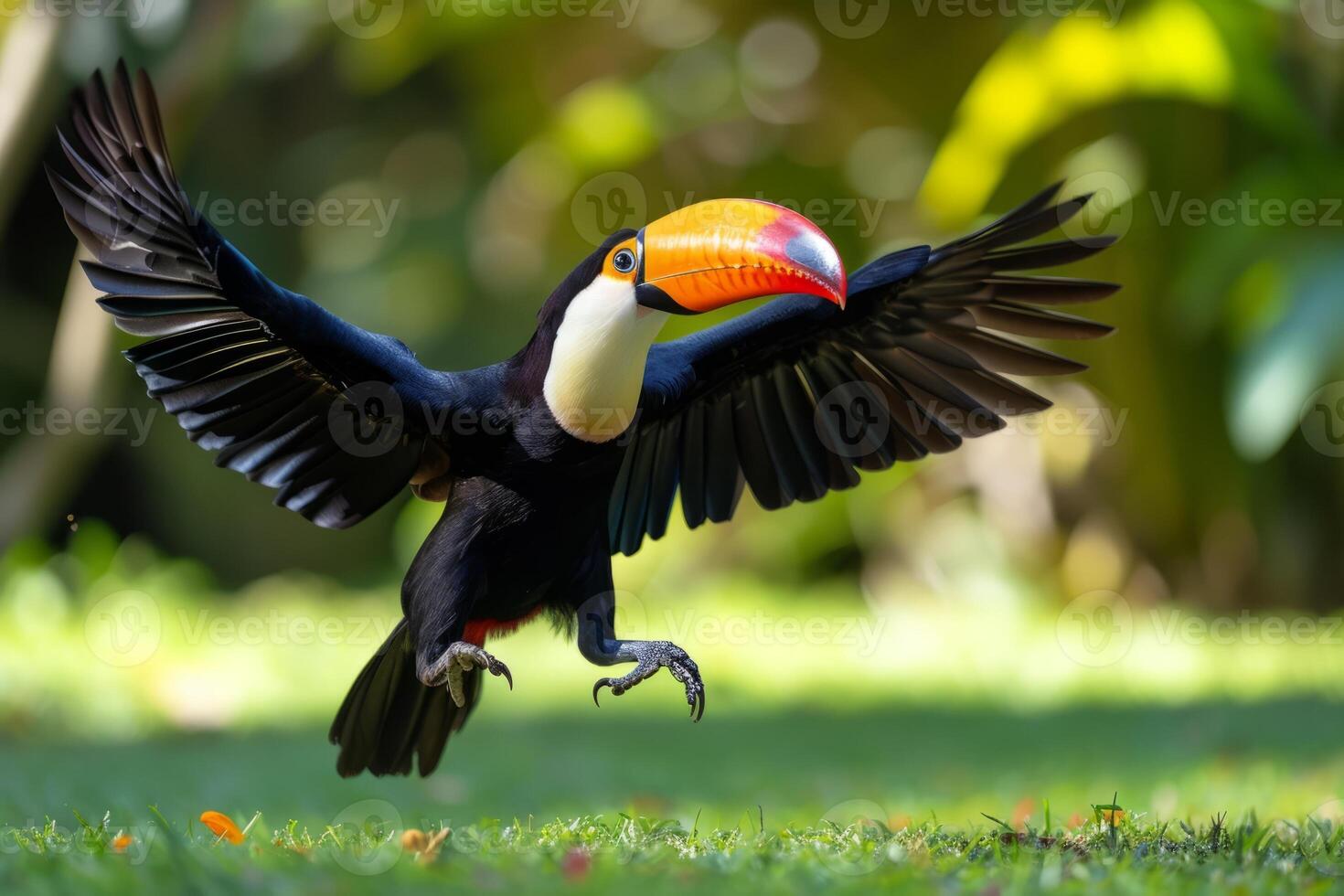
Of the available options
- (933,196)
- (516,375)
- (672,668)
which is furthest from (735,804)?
(933,196)

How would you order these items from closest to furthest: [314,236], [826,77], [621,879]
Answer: [621,879], [826,77], [314,236]

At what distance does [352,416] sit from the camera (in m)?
3.45

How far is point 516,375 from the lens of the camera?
346 cm

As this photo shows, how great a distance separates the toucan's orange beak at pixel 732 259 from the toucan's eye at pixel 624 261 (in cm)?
3

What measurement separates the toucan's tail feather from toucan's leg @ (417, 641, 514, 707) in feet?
1.49

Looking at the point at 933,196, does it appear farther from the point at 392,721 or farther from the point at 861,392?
the point at 392,721

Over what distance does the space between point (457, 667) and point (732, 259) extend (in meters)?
1.10

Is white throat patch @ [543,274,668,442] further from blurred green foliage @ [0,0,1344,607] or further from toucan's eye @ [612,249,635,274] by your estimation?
blurred green foliage @ [0,0,1344,607]

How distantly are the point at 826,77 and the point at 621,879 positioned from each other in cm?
851

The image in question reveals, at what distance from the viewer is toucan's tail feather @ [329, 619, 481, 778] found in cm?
378

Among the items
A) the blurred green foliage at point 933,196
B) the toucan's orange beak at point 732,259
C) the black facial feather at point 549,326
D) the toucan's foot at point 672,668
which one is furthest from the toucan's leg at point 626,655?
the blurred green foliage at point 933,196

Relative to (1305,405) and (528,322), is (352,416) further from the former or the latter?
(528,322)

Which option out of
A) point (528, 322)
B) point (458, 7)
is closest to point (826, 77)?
point (458, 7)

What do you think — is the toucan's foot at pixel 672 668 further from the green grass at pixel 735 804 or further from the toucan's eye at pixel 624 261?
the toucan's eye at pixel 624 261
